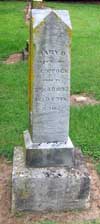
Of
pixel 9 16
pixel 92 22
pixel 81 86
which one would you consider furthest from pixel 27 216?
pixel 9 16

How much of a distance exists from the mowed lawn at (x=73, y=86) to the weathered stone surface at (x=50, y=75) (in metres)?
1.30

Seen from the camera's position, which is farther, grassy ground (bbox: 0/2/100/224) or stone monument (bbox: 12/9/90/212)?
grassy ground (bbox: 0/2/100/224)

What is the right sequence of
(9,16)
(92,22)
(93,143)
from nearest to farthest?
(93,143) → (92,22) → (9,16)

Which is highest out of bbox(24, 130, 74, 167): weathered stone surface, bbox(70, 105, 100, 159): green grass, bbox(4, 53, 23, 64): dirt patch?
bbox(24, 130, 74, 167): weathered stone surface

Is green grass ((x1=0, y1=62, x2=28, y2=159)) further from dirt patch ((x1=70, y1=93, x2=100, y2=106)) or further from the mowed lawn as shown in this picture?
dirt patch ((x1=70, y1=93, x2=100, y2=106))

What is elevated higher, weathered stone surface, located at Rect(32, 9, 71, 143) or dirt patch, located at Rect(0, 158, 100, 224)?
weathered stone surface, located at Rect(32, 9, 71, 143)

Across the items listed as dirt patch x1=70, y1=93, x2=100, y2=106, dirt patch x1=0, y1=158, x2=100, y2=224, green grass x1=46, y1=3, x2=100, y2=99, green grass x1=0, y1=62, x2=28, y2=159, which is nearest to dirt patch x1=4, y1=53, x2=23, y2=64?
green grass x1=0, y1=62, x2=28, y2=159

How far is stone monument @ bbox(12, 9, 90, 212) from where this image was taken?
4.38 metres

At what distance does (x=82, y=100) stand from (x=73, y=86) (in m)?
0.87

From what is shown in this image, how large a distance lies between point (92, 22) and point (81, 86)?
367 inches

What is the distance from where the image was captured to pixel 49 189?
182 inches

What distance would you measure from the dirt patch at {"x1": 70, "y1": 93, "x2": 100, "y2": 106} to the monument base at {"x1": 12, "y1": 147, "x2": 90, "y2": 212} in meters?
3.25

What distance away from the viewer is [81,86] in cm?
886

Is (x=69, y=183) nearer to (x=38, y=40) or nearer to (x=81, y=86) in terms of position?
(x=38, y=40)
